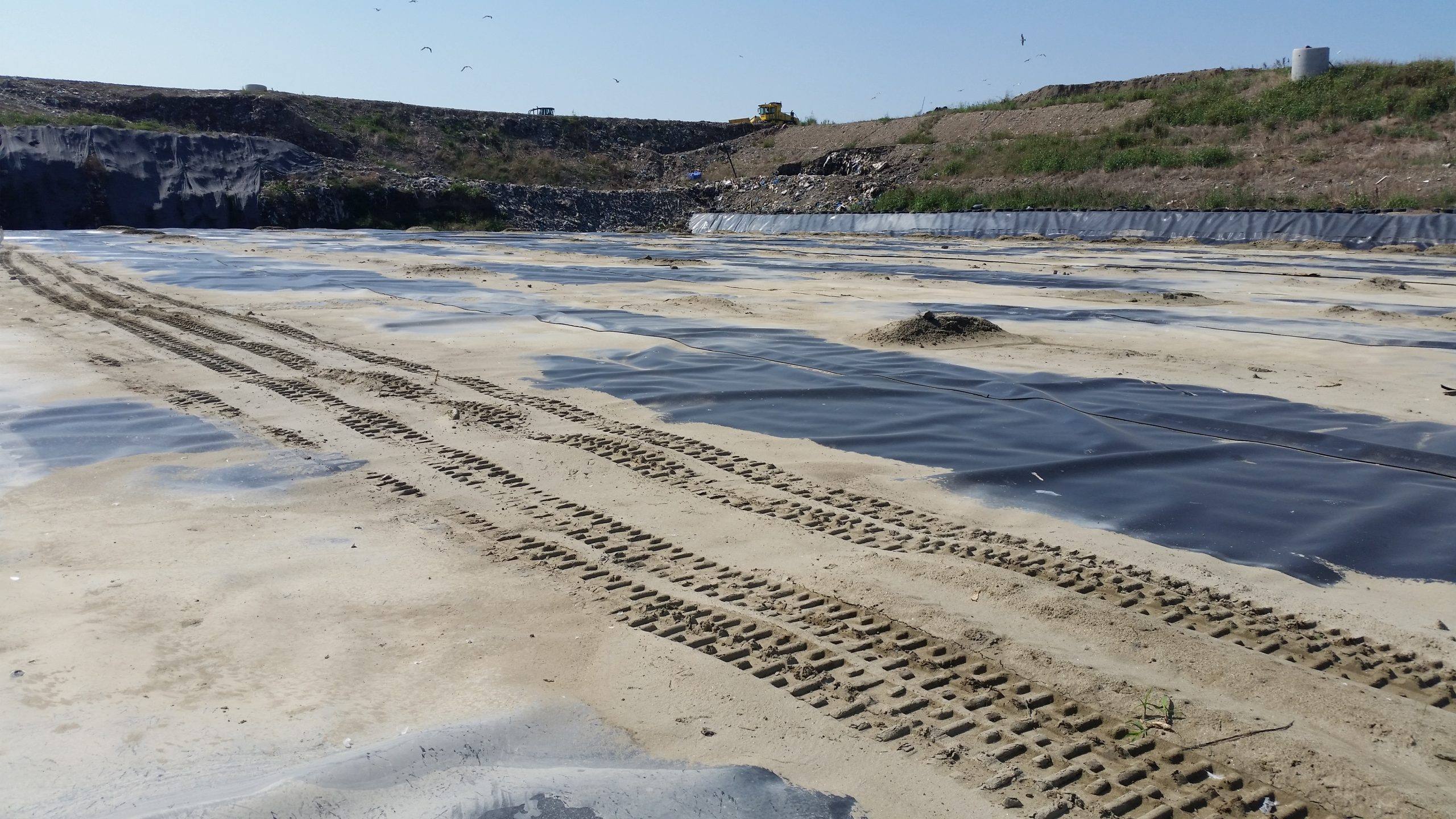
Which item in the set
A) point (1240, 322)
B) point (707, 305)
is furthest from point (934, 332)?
point (1240, 322)

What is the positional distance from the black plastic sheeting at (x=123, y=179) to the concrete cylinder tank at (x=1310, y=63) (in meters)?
32.1

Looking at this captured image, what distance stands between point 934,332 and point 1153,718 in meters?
6.16

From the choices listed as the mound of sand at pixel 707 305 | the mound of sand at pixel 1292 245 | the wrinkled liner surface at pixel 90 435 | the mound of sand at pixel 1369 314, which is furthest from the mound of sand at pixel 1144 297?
the wrinkled liner surface at pixel 90 435

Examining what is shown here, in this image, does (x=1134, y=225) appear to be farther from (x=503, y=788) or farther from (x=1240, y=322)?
(x=503, y=788)

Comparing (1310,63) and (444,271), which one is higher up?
(1310,63)

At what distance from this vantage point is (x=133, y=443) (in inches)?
223

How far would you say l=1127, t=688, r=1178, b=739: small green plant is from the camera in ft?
8.82

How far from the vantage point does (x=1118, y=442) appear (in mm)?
5539

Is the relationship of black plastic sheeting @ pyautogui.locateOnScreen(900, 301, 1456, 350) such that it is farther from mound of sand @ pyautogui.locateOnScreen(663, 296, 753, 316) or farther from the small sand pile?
mound of sand @ pyautogui.locateOnScreen(663, 296, 753, 316)

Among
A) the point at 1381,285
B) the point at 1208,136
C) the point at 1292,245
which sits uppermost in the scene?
the point at 1208,136

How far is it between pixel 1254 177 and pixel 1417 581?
1027 inches

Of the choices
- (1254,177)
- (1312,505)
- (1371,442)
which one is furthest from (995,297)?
(1254,177)

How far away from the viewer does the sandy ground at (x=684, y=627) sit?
256 cm

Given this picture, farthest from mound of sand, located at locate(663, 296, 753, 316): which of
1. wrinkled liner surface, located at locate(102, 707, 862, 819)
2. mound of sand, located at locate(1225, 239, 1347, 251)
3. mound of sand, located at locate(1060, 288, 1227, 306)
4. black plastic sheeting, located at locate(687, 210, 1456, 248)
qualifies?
black plastic sheeting, located at locate(687, 210, 1456, 248)
